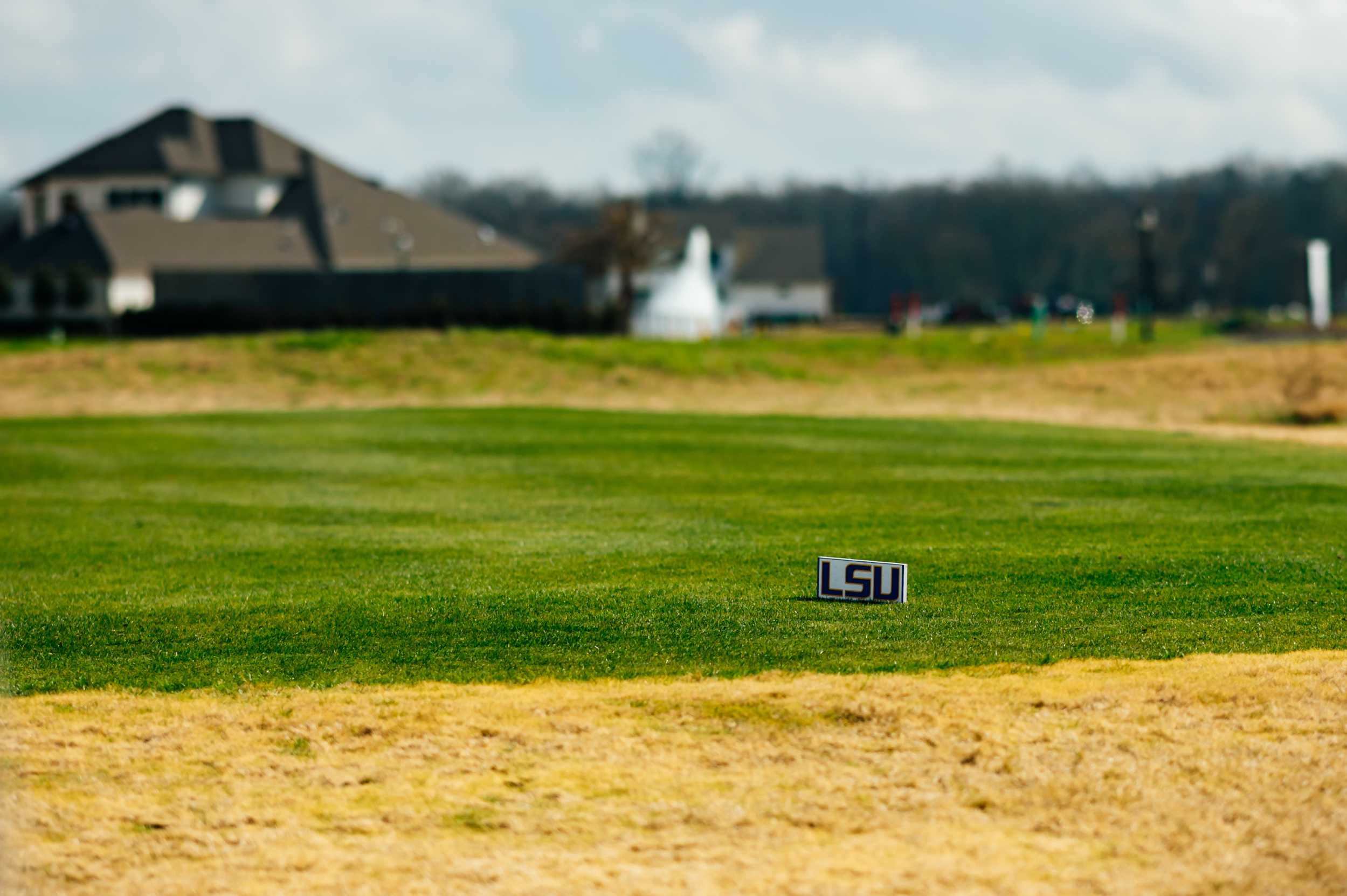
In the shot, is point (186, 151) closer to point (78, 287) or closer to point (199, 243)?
point (199, 243)

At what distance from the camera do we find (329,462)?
71.1 feet

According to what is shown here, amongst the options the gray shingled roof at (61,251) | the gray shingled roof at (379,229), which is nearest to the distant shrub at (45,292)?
the gray shingled roof at (61,251)

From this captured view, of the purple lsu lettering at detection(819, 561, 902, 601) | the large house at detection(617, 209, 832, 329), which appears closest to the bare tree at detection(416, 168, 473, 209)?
the large house at detection(617, 209, 832, 329)

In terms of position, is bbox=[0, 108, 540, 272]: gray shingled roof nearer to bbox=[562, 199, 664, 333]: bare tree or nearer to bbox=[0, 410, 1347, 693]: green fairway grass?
bbox=[562, 199, 664, 333]: bare tree

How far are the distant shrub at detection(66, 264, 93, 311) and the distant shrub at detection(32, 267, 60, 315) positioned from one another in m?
0.57

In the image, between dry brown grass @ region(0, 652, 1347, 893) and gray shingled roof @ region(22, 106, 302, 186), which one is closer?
dry brown grass @ region(0, 652, 1347, 893)

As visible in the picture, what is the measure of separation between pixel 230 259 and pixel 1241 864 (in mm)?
71564

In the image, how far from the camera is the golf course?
22.5 feet

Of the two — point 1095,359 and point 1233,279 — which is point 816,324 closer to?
point 1095,359

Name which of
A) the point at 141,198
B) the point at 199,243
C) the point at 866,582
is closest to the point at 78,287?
the point at 199,243

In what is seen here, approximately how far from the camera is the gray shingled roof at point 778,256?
4102 inches

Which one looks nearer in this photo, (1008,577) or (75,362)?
(1008,577)

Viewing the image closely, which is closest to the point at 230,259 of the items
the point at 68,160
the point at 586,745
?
the point at 68,160

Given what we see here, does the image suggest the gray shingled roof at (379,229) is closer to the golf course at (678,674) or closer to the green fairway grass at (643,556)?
the green fairway grass at (643,556)
